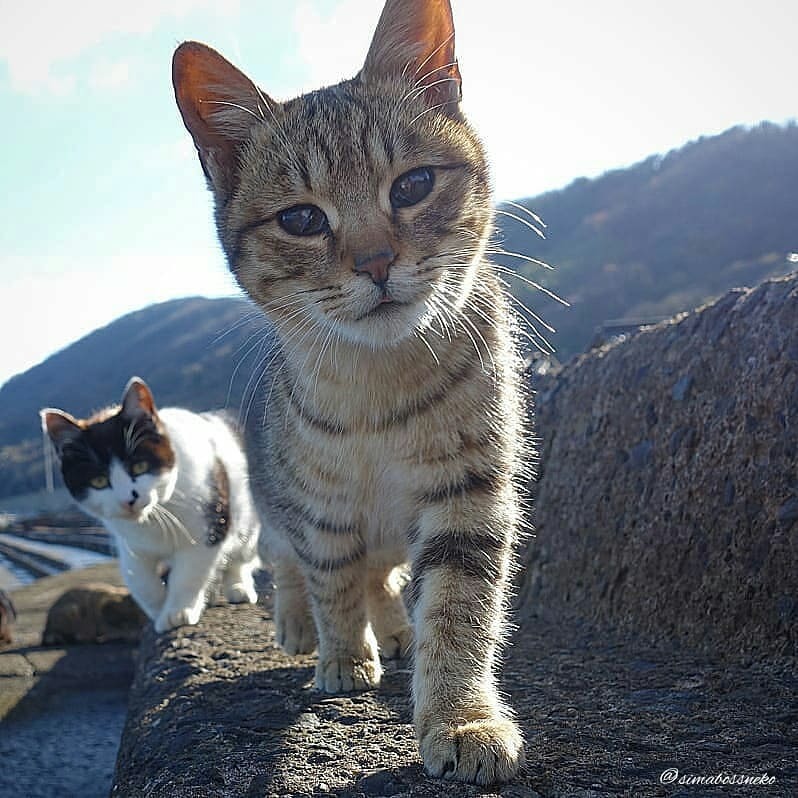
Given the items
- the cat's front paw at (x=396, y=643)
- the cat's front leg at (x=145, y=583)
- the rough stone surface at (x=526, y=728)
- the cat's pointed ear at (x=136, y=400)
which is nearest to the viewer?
the rough stone surface at (x=526, y=728)

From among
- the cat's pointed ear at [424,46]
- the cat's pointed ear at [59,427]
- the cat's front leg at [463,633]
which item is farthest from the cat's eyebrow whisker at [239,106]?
the cat's pointed ear at [59,427]

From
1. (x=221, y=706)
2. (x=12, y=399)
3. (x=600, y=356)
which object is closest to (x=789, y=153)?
(x=12, y=399)

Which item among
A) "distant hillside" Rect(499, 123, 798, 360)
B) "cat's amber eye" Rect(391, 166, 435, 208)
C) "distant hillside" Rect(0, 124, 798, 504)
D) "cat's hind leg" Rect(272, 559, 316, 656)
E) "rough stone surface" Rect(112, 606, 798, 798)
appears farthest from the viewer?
"distant hillside" Rect(499, 123, 798, 360)

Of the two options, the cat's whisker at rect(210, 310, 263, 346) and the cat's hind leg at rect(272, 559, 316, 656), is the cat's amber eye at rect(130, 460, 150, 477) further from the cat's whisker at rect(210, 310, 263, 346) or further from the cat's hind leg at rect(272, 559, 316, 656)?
the cat's whisker at rect(210, 310, 263, 346)

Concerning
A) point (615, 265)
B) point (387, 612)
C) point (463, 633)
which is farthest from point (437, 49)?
point (615, 265)

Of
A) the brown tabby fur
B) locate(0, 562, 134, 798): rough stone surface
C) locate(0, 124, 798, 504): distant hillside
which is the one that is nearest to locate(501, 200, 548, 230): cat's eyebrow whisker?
locate(0, 562, 134, 798): rough stone surface

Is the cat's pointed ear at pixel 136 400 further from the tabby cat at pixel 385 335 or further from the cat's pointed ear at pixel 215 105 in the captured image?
the cat's pointed ear at pixel 215 105
